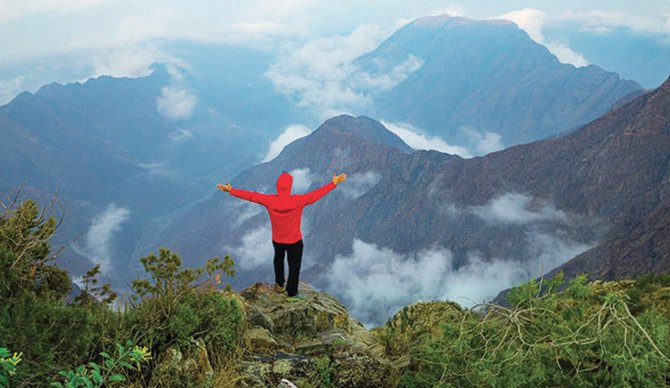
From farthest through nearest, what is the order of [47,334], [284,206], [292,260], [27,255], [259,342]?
[292,260] < [284,206] < [259,342] < [27,255] < [47,334]

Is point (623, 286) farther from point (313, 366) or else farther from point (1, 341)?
point (1, 341)

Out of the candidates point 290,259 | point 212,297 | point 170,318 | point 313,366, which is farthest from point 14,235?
point 290,259

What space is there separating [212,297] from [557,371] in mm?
4023

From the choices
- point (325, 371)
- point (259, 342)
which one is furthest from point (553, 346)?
point (259, 342)

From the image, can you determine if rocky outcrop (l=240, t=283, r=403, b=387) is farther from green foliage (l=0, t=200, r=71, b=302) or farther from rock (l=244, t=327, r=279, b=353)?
green foliage (l=0, t=200, r=71, b=302)

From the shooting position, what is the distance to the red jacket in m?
10.5

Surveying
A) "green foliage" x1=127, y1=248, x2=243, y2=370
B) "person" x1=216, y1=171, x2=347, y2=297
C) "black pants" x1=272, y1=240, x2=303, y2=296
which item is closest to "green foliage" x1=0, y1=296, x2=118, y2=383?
"green foliage" x1=127, y1=248, x2=243, y2=370

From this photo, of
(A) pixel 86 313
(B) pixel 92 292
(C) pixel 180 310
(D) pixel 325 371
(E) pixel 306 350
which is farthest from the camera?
(E) pixel 306 350

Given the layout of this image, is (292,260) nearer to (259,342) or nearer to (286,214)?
(286,214)

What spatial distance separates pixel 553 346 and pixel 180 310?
394cm

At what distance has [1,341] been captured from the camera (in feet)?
14.8

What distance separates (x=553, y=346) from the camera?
4547 mm

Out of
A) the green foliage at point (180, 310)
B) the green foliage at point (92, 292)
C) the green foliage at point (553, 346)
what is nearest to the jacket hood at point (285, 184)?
the green foliage at point (180, 310)

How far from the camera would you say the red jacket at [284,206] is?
10523mm
